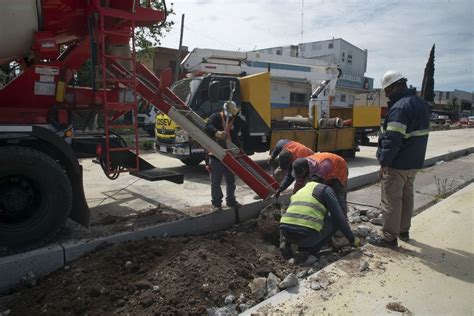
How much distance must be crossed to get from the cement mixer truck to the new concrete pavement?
97.6 inches

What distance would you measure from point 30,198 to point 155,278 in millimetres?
1707

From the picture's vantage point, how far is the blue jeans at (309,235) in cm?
390

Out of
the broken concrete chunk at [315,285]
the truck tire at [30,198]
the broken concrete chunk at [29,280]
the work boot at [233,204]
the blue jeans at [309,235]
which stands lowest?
the broken concrete chunk at [29,280]

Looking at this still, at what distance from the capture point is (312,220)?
384 centimetres

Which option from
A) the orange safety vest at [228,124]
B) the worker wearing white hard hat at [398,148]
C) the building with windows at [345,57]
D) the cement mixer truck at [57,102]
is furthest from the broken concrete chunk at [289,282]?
the building with windows at [345,57]

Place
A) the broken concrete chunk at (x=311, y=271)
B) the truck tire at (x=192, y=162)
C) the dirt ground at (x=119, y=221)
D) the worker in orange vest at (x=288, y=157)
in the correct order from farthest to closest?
1. the truck tire at (x=192, y=162)
2. the worker in orange vest at (x=288, y=157)
3. the dirt ground at (x=119, y=221)
4. the broken concrete chunk at (x=311, y=271)

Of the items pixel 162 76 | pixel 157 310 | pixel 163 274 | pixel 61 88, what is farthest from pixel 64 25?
pixel 157 310

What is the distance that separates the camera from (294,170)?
4473 millimetres

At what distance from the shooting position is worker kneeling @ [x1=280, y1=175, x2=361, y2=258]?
3.87m

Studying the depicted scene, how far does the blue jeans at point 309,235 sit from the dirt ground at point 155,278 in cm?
22

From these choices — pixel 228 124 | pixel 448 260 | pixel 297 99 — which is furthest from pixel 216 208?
pixel 297 99

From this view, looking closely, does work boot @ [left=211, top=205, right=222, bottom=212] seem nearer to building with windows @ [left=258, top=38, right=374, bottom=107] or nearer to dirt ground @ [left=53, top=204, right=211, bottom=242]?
dirt ground @ [left=53, top=204, right=211, bottom=242]

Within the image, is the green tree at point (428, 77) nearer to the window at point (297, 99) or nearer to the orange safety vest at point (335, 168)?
the window at point (297, 99)

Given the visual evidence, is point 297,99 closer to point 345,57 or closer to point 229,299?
point 229,299
